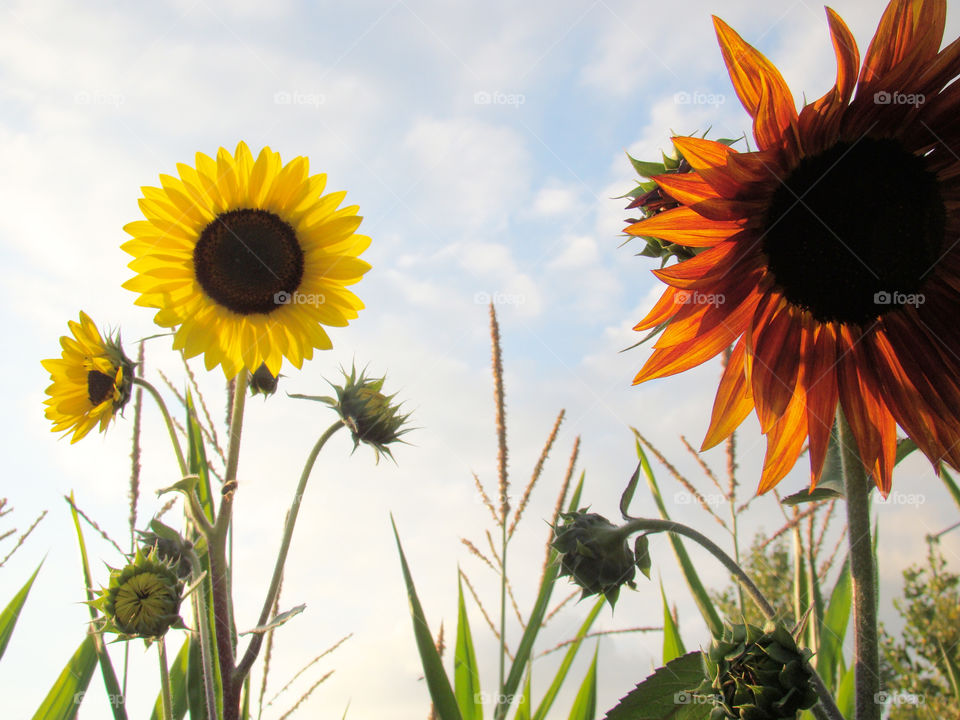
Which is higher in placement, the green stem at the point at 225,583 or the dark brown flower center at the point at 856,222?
the dark brown flower center at the point at 856,222

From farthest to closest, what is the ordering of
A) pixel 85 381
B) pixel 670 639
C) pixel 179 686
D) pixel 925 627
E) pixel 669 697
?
1. pixel 925 627
2. pixel 85 381
3. pixel 179 686
4. pixel 670 639
5. pixel 669 697

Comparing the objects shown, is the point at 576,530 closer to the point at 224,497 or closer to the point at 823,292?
the point at 823,292

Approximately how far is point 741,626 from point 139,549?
1.41m

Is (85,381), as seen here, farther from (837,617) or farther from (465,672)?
(837,617)

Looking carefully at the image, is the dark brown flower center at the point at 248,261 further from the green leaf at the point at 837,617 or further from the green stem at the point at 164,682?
the green leaf at the point at 837,617

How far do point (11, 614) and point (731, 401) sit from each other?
7.41 ft

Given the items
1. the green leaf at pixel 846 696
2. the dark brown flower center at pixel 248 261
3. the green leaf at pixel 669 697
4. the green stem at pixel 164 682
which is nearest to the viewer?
the green leaf at pixel 669 697

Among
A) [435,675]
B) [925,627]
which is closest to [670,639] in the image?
[435,675]

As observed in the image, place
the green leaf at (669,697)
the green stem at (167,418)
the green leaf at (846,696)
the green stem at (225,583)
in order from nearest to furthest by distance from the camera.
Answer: the green leaf at (669,697) < the green stem at (225,583) < the green leaf at (846,696) < the green stem at (167,418)

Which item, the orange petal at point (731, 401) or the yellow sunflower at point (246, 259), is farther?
the yellow sunflower at point (246, 259)

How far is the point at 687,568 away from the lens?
1921 mm

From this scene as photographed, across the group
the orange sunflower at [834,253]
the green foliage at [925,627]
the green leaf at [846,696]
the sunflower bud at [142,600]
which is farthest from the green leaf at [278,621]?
the green foliage at [925,627]

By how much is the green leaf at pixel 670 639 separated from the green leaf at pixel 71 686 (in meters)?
1.61

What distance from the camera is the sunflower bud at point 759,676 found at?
1.03 metres
